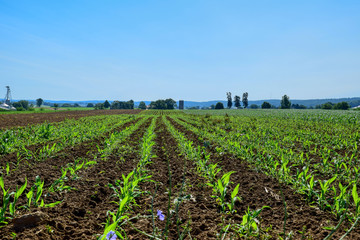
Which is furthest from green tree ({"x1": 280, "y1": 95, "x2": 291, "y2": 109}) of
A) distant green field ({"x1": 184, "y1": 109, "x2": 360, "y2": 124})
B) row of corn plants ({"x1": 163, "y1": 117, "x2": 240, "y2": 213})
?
row of corn plants ({"x1": 163, "y1": 117, "x2": 240, "y2": 213})

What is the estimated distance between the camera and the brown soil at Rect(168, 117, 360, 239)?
2.74 m

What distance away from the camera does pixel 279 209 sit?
337 centimetres

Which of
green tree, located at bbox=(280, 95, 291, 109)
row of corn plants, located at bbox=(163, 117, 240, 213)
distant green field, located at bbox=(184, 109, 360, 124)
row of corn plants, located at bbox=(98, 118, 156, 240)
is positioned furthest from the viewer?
green tree, located at bbox=(280, 95, 291, 109)

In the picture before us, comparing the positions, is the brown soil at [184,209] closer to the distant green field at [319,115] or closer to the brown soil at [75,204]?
Answer: the brown soil at [75,204]

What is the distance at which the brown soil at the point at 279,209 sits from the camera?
2737mm

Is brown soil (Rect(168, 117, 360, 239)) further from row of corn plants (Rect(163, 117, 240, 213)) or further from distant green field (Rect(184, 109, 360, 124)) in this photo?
distant green field (Rect(184, 109, 360, 124))

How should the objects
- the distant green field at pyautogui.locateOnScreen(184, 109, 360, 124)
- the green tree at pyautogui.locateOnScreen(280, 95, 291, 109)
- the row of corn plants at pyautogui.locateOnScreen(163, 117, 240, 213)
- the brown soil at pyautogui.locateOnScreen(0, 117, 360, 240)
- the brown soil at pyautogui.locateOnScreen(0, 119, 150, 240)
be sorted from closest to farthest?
the brown soil at pyautogui.locateOnScreen(0, 119, 150, 240) → the brown soil at pyautogui.locateOnScreen(0, 117, 360, 240) → the row of corn plants at pyautogui.locateOnScreen(163, 117, 240, 213) → the distant green field at pyautogui.locateOnScreen(184, 109, 360, 124) → the green tree at pyautogui.locateOnScreen(280, 95, 291, 109)

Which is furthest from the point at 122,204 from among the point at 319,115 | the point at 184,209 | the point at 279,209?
the point at 319,115

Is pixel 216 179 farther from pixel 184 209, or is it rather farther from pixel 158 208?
pixel 158 208

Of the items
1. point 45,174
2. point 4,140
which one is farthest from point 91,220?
point 4,140

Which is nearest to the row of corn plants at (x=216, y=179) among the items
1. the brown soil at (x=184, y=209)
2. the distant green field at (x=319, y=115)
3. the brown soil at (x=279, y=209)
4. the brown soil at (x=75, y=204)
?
the brown soil at (x=184, y=209)

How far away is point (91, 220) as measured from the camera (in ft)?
9.48

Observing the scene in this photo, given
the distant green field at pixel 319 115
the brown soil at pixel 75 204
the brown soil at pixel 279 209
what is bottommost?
the brown soil at pixel 279 209

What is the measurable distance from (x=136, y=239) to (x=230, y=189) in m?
2.18
